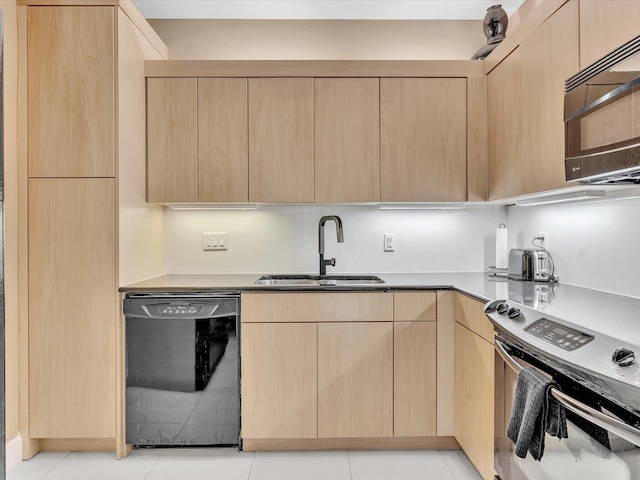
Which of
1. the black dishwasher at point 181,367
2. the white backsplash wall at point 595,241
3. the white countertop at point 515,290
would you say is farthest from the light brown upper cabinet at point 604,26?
the black dishwasher at point 181,367

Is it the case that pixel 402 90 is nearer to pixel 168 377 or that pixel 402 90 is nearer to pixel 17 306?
pixel 168 377

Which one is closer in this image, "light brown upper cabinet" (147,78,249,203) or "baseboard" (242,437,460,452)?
"baseboard" (242,437,460,452)

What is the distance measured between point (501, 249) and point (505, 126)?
2.48ft

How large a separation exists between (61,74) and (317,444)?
225cm

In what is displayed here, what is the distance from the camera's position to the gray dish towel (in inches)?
50.0

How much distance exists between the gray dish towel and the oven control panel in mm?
107

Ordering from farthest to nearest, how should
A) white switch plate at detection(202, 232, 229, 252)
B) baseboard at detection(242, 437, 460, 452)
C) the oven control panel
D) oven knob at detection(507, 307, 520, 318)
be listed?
white switch plate at detection(202, 232, 229, 252) < baseboard at detection(242, 437, 460, 452) < oven knob at detection(507, 307, 520, 318) < the oven control panel

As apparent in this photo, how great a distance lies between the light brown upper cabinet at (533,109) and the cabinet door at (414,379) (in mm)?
849

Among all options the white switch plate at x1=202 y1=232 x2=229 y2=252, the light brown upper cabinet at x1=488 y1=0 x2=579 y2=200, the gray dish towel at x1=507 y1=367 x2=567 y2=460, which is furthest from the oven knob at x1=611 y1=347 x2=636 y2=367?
the white switch plate at x1=202 y1=232 x2=229 y2=252

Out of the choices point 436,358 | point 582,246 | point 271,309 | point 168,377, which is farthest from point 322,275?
point 582,246

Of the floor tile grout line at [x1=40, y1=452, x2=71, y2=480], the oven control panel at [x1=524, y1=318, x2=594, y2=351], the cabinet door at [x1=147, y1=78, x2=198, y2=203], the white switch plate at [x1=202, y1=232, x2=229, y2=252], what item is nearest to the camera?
the oven control panel at [x1=524, y1=318, x2=594, y2=351]

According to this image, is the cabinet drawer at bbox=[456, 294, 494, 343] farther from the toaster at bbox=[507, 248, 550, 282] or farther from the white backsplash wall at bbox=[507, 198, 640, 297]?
the white backsplash wall at bbox=[507, 198, 640, 297]

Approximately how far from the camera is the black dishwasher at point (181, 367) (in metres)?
2.28

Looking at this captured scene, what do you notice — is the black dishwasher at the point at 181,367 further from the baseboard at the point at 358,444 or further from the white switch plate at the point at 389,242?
the white switch plate at the point at 389,242
